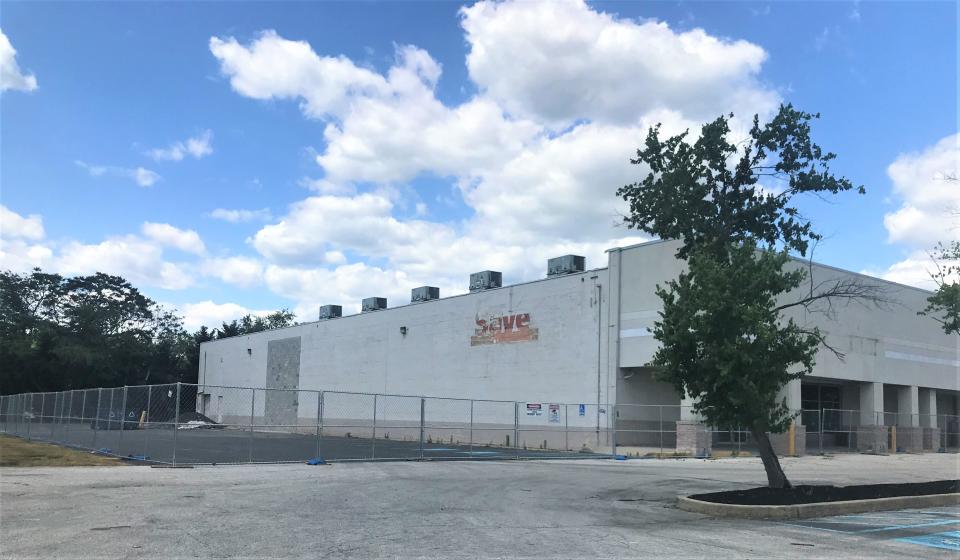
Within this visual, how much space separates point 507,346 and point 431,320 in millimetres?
7436

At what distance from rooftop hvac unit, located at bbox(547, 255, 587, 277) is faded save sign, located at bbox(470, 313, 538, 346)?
9.01ft

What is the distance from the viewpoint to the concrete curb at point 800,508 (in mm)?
12703

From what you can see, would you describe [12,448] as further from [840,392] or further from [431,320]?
[840,392]

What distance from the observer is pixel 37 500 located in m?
12.9

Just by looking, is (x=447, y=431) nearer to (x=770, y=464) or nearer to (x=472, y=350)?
(x=472, y=350)

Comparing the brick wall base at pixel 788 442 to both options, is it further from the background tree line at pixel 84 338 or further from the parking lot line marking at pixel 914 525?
the background tree line at pixel 84 338

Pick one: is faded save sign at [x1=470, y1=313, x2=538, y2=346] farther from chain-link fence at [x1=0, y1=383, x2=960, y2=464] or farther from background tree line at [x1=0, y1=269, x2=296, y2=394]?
background tree line at [x1=0, y1=269, x2=296, y2=394]

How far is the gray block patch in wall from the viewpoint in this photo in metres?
59.2

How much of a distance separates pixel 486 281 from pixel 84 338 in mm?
53205

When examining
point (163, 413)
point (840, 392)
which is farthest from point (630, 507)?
point (840, 392)

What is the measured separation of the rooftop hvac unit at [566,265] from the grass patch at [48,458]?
923 inches

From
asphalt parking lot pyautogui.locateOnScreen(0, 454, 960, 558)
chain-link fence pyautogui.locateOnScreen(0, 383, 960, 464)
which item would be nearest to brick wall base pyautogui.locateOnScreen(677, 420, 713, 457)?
chain-link fence pyautogui.locateOnScreen(0, 383, 960, 464)

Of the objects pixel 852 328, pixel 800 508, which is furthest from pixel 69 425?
pixel 852 328

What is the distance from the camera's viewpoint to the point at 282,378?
62.0m
